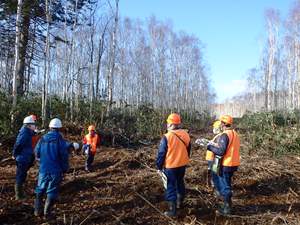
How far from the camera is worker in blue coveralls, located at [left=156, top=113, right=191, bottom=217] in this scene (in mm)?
6875

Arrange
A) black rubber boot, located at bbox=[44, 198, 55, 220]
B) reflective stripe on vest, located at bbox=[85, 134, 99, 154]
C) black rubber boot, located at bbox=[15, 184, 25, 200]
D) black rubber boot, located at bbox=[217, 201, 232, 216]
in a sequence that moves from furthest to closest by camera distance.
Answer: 1. reflective stripe on vest, located at bbox=[85, 134, 99, 154]
2. black rubber boot, located at bbox=[15, 184, 25, 200]
3. black rubber boot, located at bbox=[217, 201, 232, 216]
4. black rubber boot, located at bbox=[44, 198, 55, 220]

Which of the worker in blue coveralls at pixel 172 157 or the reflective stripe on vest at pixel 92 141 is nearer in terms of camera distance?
the worker in blue coveralls at pixel 172 157

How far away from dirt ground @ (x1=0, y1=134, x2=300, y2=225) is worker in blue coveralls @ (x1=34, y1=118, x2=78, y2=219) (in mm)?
314

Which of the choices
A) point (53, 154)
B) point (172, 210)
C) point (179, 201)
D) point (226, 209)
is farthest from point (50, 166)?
point (226, 209)

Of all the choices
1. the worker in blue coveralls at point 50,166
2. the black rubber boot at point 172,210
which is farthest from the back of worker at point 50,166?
the black rubber boot at point 172,210

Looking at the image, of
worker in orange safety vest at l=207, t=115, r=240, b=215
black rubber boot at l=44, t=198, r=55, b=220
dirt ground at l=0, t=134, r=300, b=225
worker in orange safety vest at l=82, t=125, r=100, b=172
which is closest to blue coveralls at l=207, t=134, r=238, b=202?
worker in orange safety vest at l=207, t=115, r=240, b=215

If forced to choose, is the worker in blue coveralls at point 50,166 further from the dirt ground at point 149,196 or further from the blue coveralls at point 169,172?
the blue coveralls at point 169,172

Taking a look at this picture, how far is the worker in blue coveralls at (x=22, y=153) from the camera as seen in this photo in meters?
7.82

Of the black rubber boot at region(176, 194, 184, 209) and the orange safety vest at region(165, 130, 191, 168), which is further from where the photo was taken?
the black rubber boot at region(176, 194, 184, 209)

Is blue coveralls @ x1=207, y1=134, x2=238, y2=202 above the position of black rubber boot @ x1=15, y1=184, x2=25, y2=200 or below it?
above

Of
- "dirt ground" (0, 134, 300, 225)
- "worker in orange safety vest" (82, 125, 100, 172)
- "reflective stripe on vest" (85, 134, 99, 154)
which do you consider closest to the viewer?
"dirt ground" (0, 134, 300, 225)

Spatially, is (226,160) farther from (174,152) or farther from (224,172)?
(174,152)

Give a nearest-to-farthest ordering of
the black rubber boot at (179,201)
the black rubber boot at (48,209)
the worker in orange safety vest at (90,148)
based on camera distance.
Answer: the black rubber boot at (48,209), the black rubber boot at (179,201), the worker in orange safety vest at (90,148)

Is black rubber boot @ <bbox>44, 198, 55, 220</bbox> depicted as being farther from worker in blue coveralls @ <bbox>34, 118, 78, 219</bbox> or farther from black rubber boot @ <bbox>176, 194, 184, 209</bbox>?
black rubber boot @ <bbox>176, 194, 184, 209</bbox>
